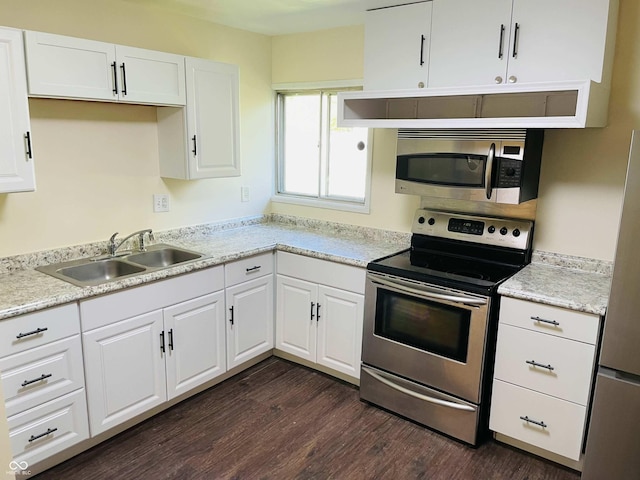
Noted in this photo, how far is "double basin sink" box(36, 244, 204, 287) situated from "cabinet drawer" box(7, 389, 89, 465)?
1.87 feet

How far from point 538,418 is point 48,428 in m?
2.33

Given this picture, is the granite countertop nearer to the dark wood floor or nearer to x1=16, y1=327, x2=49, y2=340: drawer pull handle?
x1=16, y1=327, x2=49, y2=340: drawer pull handle

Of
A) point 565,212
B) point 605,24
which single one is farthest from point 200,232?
point 605,24

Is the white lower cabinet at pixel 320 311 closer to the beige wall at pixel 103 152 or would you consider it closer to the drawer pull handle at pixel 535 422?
the beige wall at pixel 103 152

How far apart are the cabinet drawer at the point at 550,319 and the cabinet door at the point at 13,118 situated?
238 cm

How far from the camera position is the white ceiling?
2723 mm

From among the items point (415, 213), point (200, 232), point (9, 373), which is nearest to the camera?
point (9, 373)

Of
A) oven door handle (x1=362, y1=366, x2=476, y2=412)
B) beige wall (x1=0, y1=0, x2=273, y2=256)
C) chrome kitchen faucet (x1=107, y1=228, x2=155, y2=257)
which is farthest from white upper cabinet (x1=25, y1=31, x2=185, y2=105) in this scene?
oven door handle (x1=362, y1=366, x2=476, y2=412)

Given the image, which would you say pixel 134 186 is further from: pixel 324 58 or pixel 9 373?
pixel 324 58

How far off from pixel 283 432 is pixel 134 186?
1.75m

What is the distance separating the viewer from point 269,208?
3.99m

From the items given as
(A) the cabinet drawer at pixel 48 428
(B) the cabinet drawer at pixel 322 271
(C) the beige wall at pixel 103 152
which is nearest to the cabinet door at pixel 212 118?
(C) the beige wall at pixel 103 152

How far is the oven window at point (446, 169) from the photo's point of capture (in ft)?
8.43

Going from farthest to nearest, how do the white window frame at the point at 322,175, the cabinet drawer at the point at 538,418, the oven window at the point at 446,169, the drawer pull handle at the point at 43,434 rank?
the white window frame at the point at 322,175
the oven window at the point at 446,169
the cabinet drawer at the point at 538,418
the drawer pull handle at the point at 43,434
